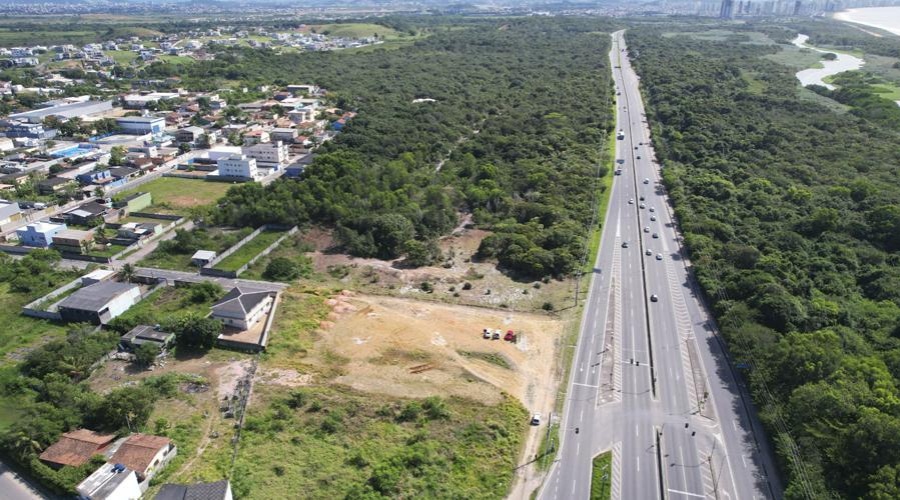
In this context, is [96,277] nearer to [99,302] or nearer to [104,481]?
[99,302]

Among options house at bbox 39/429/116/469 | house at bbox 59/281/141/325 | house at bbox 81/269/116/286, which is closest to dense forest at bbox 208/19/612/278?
house at bbox 81/269/116/286

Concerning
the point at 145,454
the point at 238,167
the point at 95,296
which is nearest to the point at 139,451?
the point at 145,454

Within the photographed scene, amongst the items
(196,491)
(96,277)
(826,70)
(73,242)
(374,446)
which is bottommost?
(826,70)

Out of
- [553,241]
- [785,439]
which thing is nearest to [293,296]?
[553,241]

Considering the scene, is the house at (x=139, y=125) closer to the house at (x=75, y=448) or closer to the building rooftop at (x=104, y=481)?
the house at (x=75, y=448)

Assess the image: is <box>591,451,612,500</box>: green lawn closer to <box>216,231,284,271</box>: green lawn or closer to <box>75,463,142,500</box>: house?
<box>75,463,142,500</box>: house
